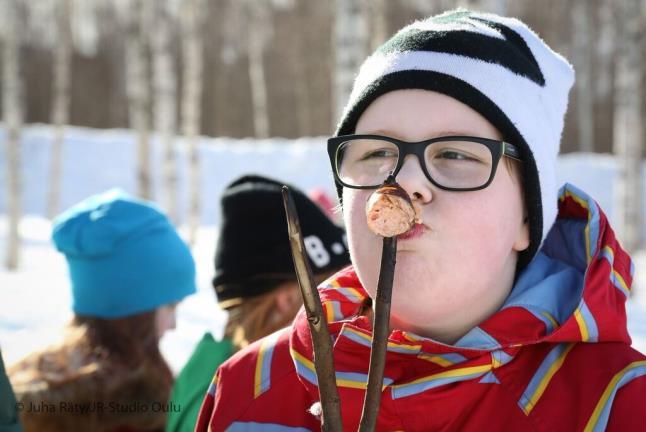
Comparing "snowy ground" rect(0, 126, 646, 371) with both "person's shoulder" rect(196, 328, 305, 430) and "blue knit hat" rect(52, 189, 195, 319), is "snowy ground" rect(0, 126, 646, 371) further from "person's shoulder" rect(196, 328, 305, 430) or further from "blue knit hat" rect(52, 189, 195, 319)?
"person's shoulder" rect(196, 328, 305, 430)

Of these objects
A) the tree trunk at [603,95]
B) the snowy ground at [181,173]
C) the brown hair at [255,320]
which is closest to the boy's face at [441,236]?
the brown hair at [255,320]

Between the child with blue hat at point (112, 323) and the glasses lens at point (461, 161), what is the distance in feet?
4.60

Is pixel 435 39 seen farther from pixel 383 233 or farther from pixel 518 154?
pixel 383 233

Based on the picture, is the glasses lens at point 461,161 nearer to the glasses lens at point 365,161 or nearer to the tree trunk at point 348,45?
the glasses lens at point 365,161

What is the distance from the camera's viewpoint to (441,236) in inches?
42.4

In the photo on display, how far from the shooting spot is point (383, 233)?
0.84 meters

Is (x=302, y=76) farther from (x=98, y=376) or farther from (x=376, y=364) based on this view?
(x=376, y=364)

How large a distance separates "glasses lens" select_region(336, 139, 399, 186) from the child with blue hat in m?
1.23

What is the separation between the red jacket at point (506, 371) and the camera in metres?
1.04

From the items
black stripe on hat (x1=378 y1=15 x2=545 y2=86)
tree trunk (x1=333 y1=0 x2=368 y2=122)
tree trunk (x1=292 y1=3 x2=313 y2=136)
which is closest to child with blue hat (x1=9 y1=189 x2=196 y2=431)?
black stripe on hat (x1=378 y1=15 x2=545 y2=86)

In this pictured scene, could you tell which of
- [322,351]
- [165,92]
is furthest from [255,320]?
[165,92]

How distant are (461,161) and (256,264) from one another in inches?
47.5

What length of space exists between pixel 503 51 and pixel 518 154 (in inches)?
7.9

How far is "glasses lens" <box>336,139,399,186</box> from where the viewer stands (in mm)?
1166
